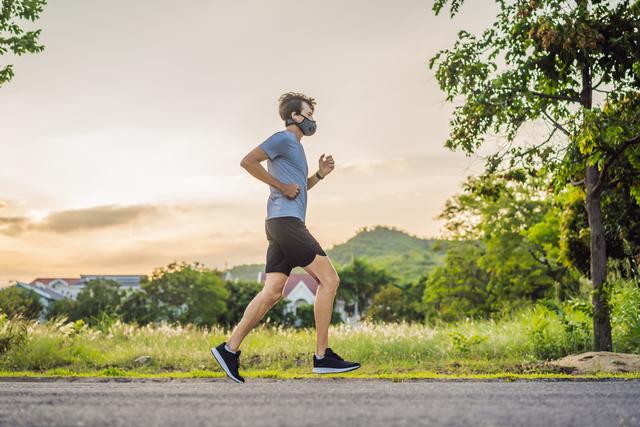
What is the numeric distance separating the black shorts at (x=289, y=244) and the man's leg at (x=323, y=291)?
0.27 feet

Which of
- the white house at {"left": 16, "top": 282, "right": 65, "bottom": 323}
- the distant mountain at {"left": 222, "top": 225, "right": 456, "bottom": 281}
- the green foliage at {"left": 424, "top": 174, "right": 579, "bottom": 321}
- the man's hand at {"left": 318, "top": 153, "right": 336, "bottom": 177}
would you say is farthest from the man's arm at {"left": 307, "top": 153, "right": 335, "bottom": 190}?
the distant mountain at {"left": 222, "top": 225, "right": 456, "bottom": 281}

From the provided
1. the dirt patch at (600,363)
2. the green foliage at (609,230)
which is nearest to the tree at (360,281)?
the green foliage at (609,230)

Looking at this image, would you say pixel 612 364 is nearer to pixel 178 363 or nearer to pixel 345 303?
pixel 178 363

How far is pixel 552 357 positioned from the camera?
10.3m

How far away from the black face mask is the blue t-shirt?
157 mm

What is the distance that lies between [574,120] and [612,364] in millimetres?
3447

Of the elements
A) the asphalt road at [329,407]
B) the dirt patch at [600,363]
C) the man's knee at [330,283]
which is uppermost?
the man's knee at [330,283]

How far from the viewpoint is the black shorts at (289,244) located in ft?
19.5

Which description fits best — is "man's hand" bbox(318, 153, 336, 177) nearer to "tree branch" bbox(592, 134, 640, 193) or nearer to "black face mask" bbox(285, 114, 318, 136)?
"black face mask" bbox(285, 114, 318, 136)

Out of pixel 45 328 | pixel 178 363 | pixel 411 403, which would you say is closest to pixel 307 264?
pixel 411 403

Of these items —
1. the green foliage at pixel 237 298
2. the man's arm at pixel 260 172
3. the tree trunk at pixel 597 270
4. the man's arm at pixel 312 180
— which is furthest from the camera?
the green foliage at pixel 237 298

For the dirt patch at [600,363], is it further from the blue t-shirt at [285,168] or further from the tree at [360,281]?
the tree at [360,281]

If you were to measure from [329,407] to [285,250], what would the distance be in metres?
2.21

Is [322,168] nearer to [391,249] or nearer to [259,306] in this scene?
[259,306]
